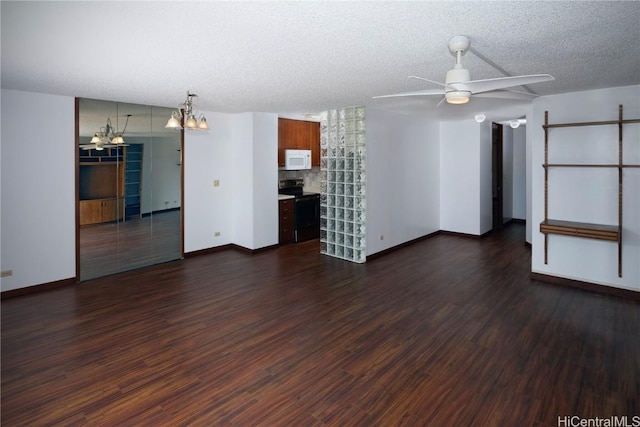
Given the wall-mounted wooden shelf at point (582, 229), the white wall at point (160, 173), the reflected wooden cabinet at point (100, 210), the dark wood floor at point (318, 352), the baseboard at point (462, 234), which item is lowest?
the dark wood floor at point (318, 352)

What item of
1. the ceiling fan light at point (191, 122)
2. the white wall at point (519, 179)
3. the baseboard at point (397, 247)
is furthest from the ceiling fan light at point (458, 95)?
the white wall at point (519, 179)

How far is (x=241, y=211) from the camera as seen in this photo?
6492 millimetres

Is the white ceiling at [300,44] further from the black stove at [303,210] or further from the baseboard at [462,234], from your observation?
the baseboard at [462,234]

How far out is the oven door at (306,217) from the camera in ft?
23.6

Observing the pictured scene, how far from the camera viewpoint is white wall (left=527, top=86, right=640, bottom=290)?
13.6 feet

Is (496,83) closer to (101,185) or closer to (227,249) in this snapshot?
(101,185)

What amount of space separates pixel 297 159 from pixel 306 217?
116cm

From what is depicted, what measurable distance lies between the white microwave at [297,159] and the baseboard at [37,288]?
12.7 ft

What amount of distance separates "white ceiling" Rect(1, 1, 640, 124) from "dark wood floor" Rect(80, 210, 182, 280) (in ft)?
6.24

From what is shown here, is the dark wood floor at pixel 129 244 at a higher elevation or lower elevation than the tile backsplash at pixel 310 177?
lower

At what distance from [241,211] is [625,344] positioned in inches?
210

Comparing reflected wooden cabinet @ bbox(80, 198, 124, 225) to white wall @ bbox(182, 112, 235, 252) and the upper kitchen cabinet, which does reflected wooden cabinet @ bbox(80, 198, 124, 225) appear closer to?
white wall @ bbox(182, 112, 235, 252)

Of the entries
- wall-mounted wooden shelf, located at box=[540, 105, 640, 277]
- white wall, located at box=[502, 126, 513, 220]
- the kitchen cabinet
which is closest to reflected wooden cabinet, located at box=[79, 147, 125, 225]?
the kitchen cabinet

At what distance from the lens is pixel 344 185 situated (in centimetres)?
595
